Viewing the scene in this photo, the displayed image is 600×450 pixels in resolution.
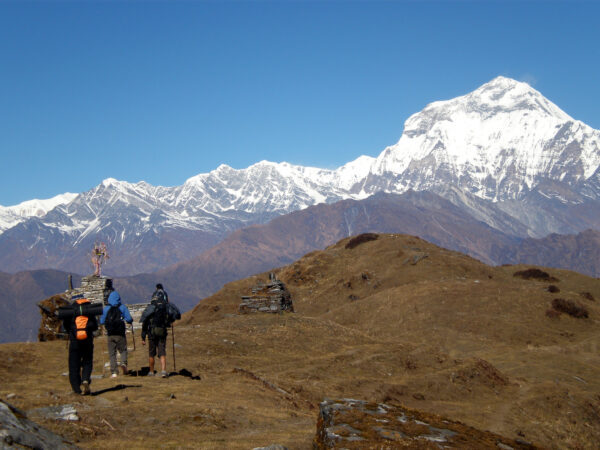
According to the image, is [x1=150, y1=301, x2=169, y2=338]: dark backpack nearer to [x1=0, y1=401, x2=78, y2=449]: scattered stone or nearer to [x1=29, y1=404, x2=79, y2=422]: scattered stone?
[x1=29, y1=404, x2=79, y2=422]: scattered stone

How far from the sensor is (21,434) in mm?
7762

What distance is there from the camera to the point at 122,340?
62.7ft

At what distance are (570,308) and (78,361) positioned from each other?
152 ft

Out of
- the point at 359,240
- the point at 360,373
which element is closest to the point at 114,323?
the point at 360,373

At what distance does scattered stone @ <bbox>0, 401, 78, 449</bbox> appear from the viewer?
7438 mm

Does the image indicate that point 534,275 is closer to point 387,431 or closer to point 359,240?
point 359,240

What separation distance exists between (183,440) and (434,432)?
5.44 metres

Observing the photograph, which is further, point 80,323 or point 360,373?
point 360,373

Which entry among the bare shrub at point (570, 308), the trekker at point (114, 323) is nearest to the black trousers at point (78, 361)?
the trekker at point (114, 323)

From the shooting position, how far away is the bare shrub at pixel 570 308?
49.7 m

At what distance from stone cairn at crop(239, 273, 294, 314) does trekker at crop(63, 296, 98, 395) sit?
2411 centimetres

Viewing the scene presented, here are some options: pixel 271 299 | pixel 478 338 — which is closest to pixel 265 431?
pixel 271 299

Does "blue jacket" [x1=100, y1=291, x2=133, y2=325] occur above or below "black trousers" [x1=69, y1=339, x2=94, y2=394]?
above

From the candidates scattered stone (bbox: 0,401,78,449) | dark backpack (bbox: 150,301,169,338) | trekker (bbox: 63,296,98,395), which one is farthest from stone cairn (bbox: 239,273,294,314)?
scattered stone (bbox: 0,401,78,449)
